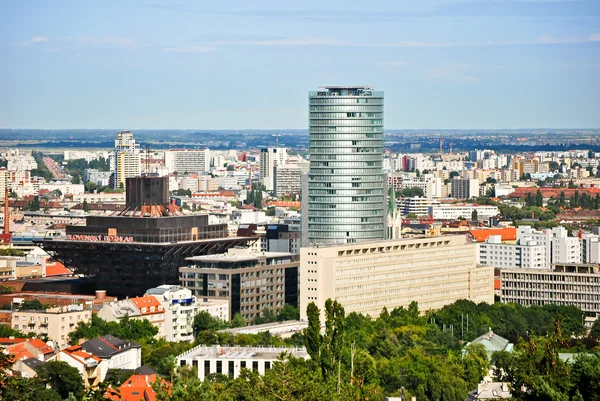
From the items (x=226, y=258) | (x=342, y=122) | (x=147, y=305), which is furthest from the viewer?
(x=342, y=122)

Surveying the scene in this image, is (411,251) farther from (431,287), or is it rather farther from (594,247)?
(594,247)

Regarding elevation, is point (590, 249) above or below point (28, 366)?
below

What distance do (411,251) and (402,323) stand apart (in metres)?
12.2

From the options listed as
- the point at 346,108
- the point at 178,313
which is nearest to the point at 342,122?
the point at 346,108

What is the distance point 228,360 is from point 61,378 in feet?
24.8

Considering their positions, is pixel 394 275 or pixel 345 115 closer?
pixel 394 275

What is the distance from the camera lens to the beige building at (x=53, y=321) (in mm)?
82688

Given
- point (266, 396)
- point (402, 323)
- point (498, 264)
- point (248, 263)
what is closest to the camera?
point (266, 396)

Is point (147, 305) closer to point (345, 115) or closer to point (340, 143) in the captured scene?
point (340, 143)

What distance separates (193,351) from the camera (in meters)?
71.1

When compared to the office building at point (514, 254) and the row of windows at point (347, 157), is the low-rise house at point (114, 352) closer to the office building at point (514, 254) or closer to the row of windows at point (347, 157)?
the row of windows at point (347, 157)

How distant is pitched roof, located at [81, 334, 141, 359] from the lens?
70.8 m

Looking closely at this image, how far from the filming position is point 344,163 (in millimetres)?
113812

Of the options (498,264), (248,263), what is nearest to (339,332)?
(248,263)
